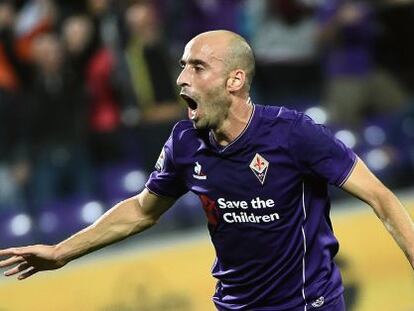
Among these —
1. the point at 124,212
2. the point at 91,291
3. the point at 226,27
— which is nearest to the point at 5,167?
the point at 91,291

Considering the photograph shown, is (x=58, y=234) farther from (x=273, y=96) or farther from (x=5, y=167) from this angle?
(x=273, y=96)

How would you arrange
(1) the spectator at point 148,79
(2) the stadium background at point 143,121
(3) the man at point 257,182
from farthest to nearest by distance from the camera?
(1) the spectator at point 148,79
(2) the stadium background at point 143,121
(3) the man at point 257,182

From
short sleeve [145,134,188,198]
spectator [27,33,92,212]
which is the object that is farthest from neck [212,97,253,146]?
spectator [27,33,92,212]

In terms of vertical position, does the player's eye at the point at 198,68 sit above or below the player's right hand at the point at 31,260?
above

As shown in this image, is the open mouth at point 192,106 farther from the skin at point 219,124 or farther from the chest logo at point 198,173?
the chest logo at point 198,173

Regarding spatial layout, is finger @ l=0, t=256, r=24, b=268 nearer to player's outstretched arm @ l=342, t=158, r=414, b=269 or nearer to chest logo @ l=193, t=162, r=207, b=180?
chest logo @ l=193, t=162, r=207, b=180

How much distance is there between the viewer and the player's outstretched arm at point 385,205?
3.79 metres

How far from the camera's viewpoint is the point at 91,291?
20.8 ft

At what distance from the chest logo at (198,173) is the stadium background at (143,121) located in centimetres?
237

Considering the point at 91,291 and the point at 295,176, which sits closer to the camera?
the point at 295,176

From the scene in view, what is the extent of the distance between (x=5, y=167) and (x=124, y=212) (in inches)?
108

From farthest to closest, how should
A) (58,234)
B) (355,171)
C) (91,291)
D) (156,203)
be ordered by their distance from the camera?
(58,234) → (91,291) → (156,203) → (355,171)

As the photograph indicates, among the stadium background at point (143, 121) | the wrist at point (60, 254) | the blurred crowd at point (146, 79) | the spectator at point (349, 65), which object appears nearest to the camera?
the wrist at point (60, 254)

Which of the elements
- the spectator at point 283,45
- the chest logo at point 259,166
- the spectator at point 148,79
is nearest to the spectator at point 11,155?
the spectator at point 148,79
